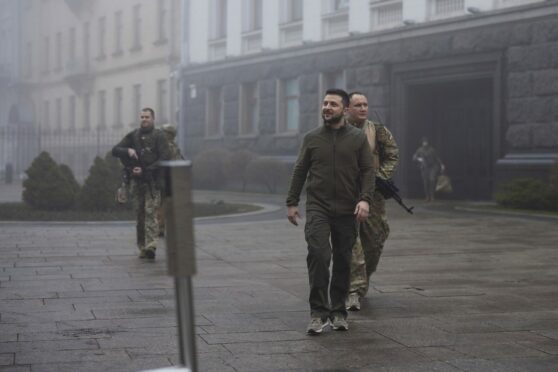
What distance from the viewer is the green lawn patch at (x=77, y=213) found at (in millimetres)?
19219

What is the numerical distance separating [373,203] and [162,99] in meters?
33.8

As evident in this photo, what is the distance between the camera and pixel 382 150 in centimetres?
923

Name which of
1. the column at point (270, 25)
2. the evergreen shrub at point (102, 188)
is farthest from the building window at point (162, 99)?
the evergreen shrub at point (102, 188)

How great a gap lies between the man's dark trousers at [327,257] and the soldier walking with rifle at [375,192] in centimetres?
91

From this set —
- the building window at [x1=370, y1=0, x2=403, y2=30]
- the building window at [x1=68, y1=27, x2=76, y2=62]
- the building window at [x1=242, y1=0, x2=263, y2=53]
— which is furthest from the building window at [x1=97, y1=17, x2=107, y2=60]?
the building window at [x1=370, y1=0, x2=403, y2=30]

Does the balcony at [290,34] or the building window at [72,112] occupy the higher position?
the balcony at [290,34]

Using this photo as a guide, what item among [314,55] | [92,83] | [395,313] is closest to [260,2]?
[314,55]

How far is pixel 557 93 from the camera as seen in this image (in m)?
22.2

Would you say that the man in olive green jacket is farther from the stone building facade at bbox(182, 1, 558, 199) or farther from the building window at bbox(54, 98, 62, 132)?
the building window at bbox(54, 98, 62, 132)

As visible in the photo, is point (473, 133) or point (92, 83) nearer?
point (473, 133)

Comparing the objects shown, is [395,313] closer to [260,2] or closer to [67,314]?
[67,314]

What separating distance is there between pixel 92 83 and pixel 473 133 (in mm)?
27555

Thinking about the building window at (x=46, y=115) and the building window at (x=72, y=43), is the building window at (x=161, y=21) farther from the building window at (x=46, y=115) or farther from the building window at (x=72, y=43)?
the building window at (x=46, y=115)

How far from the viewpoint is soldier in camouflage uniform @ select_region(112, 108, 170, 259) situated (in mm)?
12984
